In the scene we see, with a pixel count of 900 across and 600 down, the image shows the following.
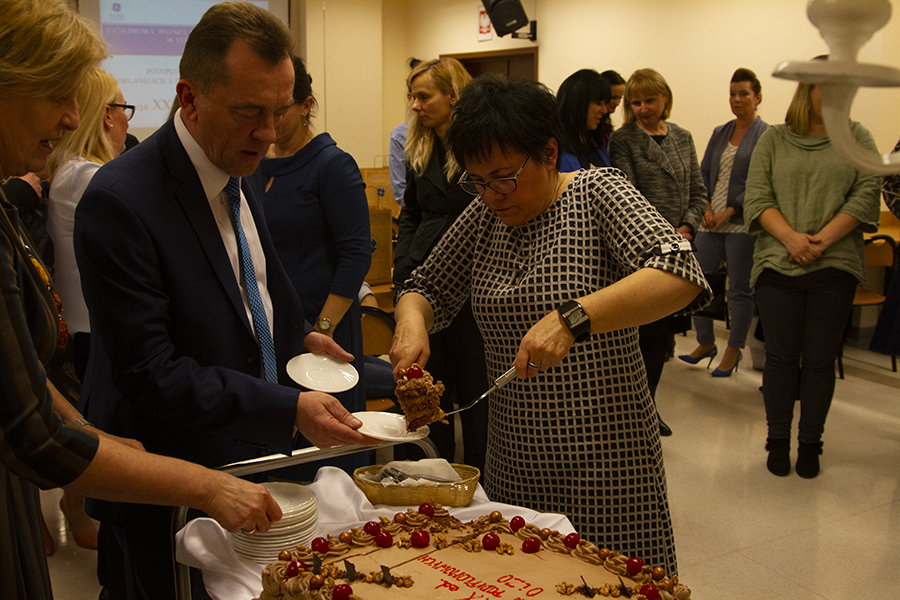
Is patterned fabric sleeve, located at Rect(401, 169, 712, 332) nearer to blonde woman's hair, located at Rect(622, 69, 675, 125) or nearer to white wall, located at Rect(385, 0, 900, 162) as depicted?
blonde woman's hair, located at Rect(622, 69, 675, 125)

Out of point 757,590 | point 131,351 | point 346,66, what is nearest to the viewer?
point 131,351

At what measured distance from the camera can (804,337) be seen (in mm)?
3604

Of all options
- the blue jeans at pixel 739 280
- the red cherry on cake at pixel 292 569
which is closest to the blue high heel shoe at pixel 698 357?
the blue jeans at pixel 739 280

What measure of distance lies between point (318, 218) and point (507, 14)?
580 cm

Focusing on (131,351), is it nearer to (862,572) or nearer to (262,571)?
(262,571)

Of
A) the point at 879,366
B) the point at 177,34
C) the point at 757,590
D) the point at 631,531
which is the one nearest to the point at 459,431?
the point at 757,590

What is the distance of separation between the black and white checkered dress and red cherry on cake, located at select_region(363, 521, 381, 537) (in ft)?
1.43

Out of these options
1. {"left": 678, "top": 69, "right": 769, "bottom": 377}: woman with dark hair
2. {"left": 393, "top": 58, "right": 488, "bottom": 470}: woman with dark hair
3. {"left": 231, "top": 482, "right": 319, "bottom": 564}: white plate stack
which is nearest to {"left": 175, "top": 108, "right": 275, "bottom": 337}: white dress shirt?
{"left": 231, "top": 482, "right": 319, "bottom": 564}: white plate stack

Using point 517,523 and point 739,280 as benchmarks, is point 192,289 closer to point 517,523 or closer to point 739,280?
point 517,523

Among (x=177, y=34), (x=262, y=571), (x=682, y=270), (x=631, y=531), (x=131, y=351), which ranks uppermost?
(x=177, y=34)

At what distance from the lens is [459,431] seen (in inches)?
167

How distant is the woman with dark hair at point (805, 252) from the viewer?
3.45 metres

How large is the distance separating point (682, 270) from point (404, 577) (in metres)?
0.79

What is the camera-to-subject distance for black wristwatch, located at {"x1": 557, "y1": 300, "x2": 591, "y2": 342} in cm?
144
